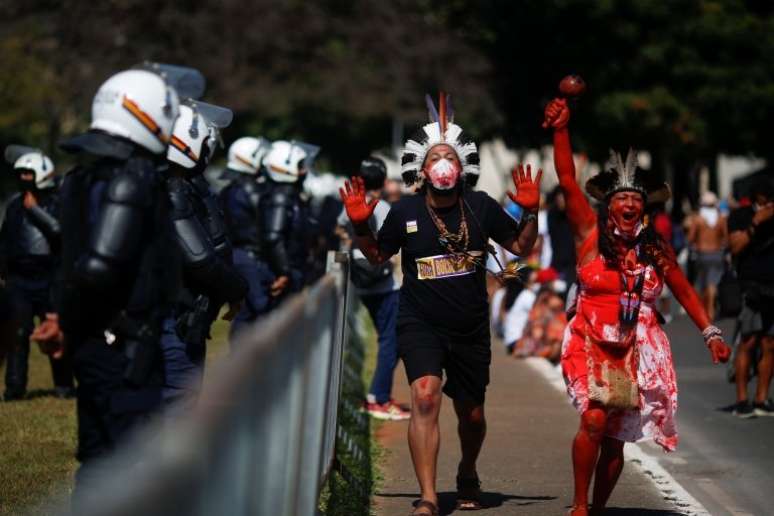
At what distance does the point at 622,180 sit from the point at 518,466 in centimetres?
278

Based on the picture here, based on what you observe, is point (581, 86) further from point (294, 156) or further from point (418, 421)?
point (294, 156)

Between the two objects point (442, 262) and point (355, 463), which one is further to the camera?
point (355, 463)

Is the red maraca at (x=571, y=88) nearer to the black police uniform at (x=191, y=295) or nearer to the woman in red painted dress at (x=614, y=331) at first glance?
the woman in red painted dress at (x=614, y=331)

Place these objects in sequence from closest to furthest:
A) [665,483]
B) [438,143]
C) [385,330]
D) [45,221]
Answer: [438,143]
[665,483]
[385,330]
[45,221]

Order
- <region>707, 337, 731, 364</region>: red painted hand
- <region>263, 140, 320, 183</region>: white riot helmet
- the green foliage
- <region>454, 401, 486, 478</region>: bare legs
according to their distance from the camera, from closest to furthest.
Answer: <region>707, 337, 731, 364</region>: red painted hand → <region>454, 401, 486, 478</region>: bare legs → <region>263, 140, 320, 183</region>: white riot helmet → the green foliage

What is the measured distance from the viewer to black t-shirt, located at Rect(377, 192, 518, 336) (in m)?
7.91

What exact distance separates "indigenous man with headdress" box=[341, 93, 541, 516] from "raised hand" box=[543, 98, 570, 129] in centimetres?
36

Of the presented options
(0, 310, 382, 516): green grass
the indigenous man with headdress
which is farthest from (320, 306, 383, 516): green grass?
the indigenous man with headdress

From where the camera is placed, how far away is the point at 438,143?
8.12 metres

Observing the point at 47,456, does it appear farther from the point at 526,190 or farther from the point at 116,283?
the point at 116,283

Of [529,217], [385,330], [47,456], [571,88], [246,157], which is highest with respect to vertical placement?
[246,157]

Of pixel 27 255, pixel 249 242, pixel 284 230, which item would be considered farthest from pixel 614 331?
pixel 27 255

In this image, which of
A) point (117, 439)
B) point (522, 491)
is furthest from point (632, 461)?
point (117, 439)

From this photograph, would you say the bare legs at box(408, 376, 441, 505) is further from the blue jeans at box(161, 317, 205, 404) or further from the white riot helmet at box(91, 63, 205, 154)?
the white riot helmet at box(91, 63, 205, 154)
